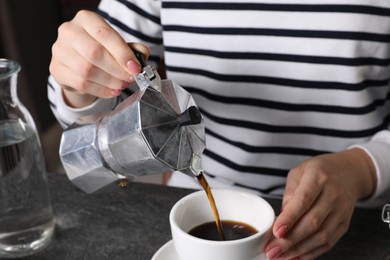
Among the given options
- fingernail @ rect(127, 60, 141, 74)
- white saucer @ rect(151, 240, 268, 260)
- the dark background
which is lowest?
the dark background

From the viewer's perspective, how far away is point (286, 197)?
0.62 meters

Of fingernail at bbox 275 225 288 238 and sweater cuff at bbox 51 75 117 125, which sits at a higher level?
sweater cuff at bbox 51 75 117 125

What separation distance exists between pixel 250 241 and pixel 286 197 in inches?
4.8

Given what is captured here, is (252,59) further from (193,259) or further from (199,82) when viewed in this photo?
(193,259)

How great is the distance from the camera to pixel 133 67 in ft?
1.84

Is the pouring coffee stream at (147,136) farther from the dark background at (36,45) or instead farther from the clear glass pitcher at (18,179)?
the dark background at (36,45)

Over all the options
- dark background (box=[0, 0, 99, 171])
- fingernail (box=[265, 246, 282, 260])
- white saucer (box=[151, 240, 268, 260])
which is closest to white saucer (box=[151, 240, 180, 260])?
white saucer (box=[151, 240, 268, 260])

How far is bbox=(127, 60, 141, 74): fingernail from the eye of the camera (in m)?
0.56

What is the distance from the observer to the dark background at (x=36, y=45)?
1.87 metres

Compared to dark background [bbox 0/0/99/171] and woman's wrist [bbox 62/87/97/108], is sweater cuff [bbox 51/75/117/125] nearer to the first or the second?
woman's wrist [bbox 62/87/97/108]

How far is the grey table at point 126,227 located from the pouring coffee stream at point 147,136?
0.09 metres

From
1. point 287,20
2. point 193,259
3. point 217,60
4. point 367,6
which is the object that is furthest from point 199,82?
point 193,259

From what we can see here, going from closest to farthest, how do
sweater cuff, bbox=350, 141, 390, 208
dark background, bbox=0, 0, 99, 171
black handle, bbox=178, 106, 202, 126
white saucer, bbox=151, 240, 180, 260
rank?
black handle, bbox=178, 106, 202, 126 < white saucer, bbox=151, 240, 180, 260 < sweater cuff, bbox=350, 141, 390, 208 < dark background, bbox=0, 0, 99, 171

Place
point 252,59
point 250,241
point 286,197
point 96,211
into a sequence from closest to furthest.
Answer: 1. point 250,241
2. point 286,197
3. point 96,211
4. point 252,59
